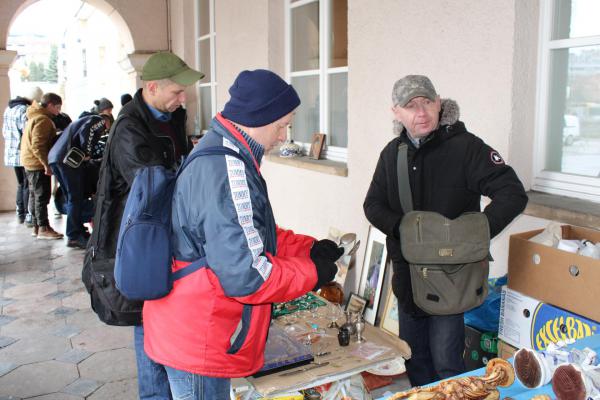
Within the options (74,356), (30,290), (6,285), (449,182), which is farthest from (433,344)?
(6,285)

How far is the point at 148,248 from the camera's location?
67.0 inches

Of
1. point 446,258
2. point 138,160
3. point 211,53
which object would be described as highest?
point 211,53

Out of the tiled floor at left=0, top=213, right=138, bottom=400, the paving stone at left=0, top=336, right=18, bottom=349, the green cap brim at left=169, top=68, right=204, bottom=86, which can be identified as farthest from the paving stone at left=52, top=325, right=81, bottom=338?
the green cap brim at left=169, top=68, right=204, bottom=86

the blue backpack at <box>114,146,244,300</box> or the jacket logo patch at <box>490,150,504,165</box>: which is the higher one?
the jacket logo patch at <box>490,150,504,165</box>

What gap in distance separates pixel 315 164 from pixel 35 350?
2.41 m

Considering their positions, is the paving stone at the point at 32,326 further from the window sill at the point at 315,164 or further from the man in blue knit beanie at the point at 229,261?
the man in blue knit beanie at the point at 229,261

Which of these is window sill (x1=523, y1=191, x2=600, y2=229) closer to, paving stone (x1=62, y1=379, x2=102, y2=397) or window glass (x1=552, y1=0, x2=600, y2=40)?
window glass (x1=552, y1=0, x2=600, y2=40)

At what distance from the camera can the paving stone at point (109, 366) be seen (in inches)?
143

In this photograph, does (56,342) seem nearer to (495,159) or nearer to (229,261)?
(229,261)

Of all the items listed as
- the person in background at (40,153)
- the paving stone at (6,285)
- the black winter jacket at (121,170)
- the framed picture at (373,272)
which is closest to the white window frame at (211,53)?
the person in background at (40,153)

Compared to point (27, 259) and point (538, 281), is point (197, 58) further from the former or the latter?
point (538, 281)

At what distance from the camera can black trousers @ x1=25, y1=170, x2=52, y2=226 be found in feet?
24.4

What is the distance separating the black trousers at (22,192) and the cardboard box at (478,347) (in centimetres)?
690

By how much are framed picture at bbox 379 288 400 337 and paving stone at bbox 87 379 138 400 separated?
1.56 metres
